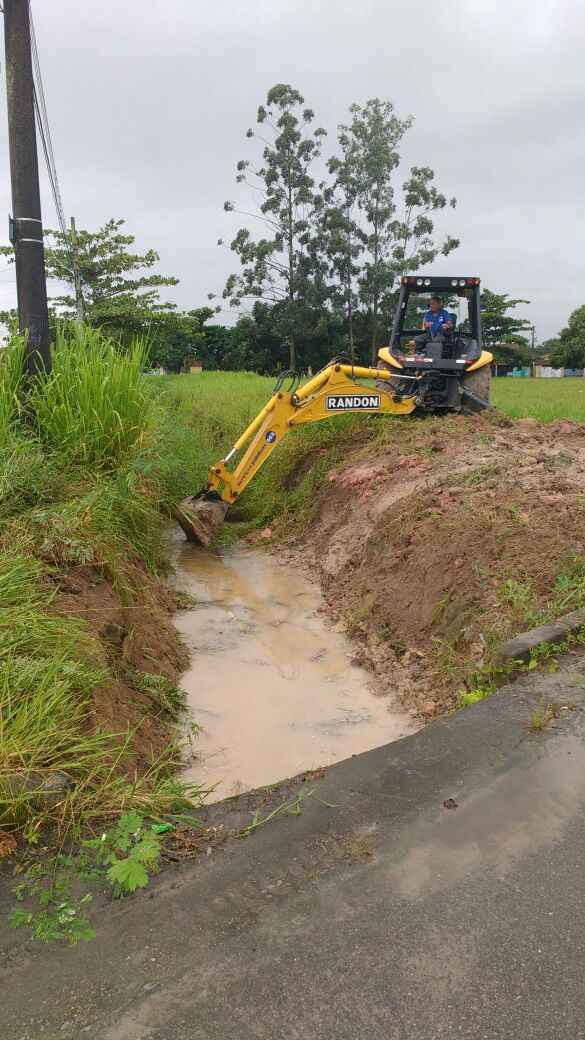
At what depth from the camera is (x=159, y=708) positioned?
4.27 meters

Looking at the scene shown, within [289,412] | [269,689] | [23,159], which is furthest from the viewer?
[289,412]

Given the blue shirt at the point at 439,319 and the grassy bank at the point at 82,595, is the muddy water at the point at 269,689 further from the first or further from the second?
the blue shirt at the point at 439,319

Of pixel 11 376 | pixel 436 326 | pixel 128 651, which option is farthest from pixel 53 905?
pixel 436 326

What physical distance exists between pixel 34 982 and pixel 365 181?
1568 inches

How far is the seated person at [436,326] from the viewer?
994 centimetres

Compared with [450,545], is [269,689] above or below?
below

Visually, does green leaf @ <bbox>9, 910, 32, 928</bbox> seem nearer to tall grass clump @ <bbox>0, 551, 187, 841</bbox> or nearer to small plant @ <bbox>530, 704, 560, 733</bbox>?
tall grass clump @ <bbox>0, 551, 187, 841</bbox>

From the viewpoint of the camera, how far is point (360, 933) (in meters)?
2.01

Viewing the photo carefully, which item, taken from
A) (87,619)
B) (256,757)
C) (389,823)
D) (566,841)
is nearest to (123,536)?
(87,619)

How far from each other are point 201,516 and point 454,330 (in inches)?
180

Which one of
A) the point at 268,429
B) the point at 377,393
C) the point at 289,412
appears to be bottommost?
the point at 268,429

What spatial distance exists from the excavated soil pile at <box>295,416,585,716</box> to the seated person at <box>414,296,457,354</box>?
1702 millimetres

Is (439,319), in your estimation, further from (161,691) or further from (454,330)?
(161,691)

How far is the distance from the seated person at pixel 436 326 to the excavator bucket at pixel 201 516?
371 centimetres
